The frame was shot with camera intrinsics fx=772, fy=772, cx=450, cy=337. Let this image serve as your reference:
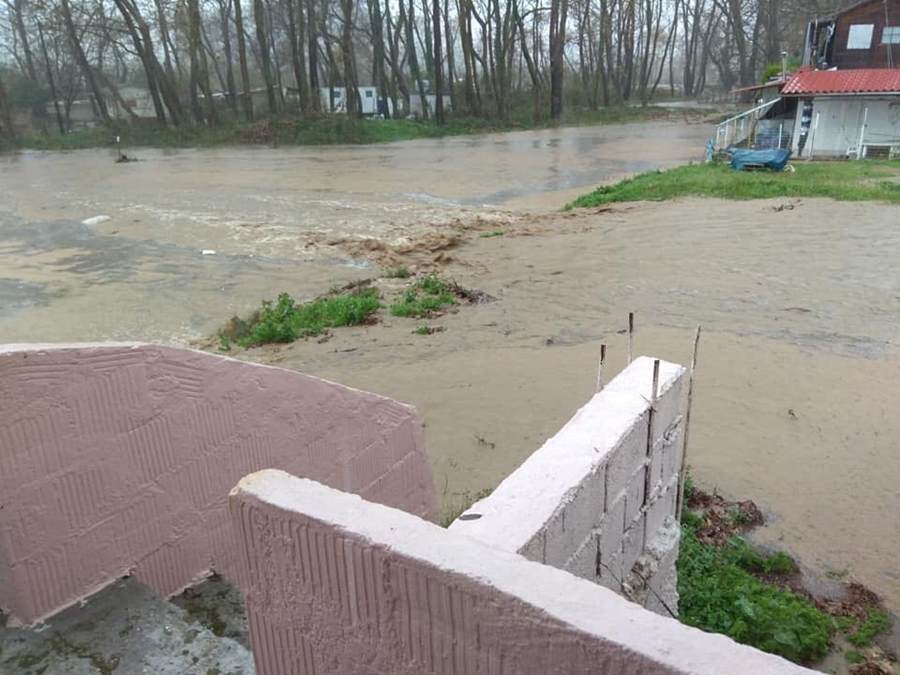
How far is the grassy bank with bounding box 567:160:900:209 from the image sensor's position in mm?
17680

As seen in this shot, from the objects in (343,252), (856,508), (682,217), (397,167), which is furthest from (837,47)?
(856,508)

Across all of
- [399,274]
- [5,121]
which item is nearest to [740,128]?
[399,274]

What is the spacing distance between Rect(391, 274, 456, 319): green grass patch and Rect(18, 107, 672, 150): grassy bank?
32.0m

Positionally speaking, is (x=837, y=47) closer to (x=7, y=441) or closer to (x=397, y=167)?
(x=397, y=167)

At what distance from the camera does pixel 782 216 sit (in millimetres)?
15523

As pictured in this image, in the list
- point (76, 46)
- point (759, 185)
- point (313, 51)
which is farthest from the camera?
point (313, 51)

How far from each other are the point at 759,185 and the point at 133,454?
729 inches

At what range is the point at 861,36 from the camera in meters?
30.7

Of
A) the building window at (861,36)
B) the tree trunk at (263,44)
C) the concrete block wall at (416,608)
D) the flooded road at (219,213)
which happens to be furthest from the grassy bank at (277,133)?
the concrete block wall at (416,608)

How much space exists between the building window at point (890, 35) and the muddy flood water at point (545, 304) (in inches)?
612

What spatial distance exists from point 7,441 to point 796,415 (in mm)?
6442

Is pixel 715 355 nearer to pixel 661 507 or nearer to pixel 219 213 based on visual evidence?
pixel 661 507

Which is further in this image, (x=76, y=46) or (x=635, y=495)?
(x=76, y=46)

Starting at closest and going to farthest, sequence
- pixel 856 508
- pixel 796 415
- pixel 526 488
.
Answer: pixel 526 488, pixel 856 508, pixel 796 415
